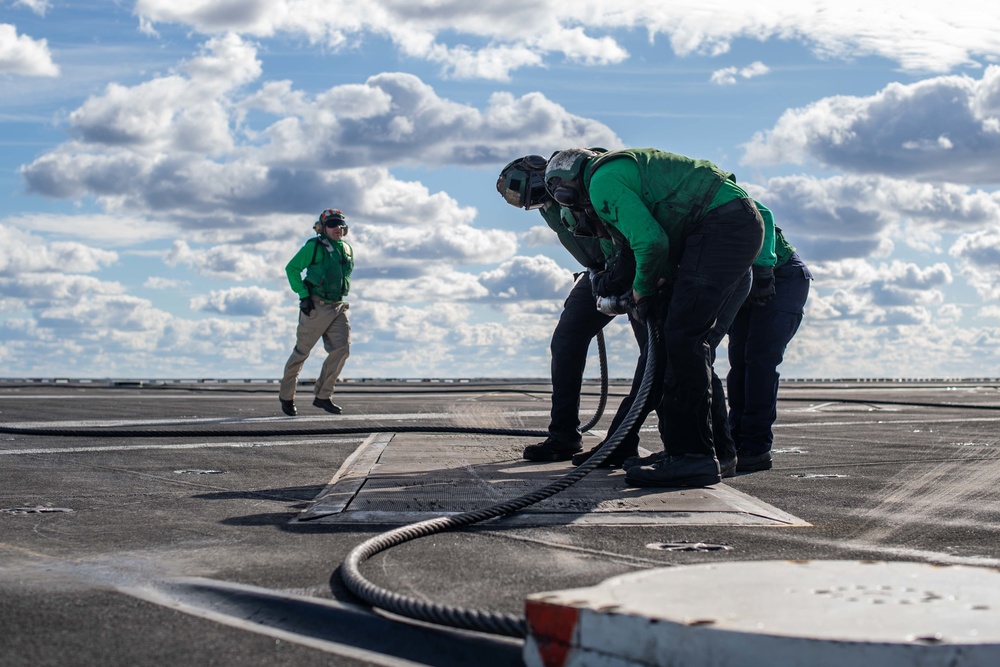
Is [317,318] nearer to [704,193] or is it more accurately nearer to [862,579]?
[704,193]

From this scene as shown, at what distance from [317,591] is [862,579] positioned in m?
1.34

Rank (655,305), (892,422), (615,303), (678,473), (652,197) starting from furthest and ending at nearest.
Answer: (892,422)
(615,303)
(655,305)
(652,197)
(678,473)

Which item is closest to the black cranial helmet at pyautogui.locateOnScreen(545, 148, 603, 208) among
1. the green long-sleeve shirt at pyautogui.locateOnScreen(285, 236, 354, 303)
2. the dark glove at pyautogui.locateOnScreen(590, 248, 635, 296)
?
the dark glove at pyautogui.locateOnScreen(590, 248, 635, 296)

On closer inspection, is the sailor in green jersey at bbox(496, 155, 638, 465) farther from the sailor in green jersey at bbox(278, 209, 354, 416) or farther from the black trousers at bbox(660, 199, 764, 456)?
the sailor in green jersey at bbox(278, 209, 354, 416)

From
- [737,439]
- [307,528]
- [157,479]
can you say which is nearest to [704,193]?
[737,439]

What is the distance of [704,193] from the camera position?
18.5 ft

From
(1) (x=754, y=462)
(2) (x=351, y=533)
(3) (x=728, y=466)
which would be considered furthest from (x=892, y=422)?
(2) (x=351, y=533)

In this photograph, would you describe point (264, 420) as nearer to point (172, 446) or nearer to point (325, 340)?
point (325, 340)

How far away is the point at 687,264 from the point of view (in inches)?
222

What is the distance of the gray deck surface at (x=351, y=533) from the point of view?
8.50 ft

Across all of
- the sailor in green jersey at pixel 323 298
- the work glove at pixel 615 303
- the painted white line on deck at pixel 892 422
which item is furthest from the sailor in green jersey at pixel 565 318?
the sailor in green jersey at pixel 323 298

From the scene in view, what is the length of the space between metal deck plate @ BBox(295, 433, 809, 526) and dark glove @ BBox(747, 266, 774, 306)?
4.82 feet

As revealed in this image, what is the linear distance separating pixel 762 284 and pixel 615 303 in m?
1.34

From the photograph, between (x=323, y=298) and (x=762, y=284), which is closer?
(x=762, y=284)
